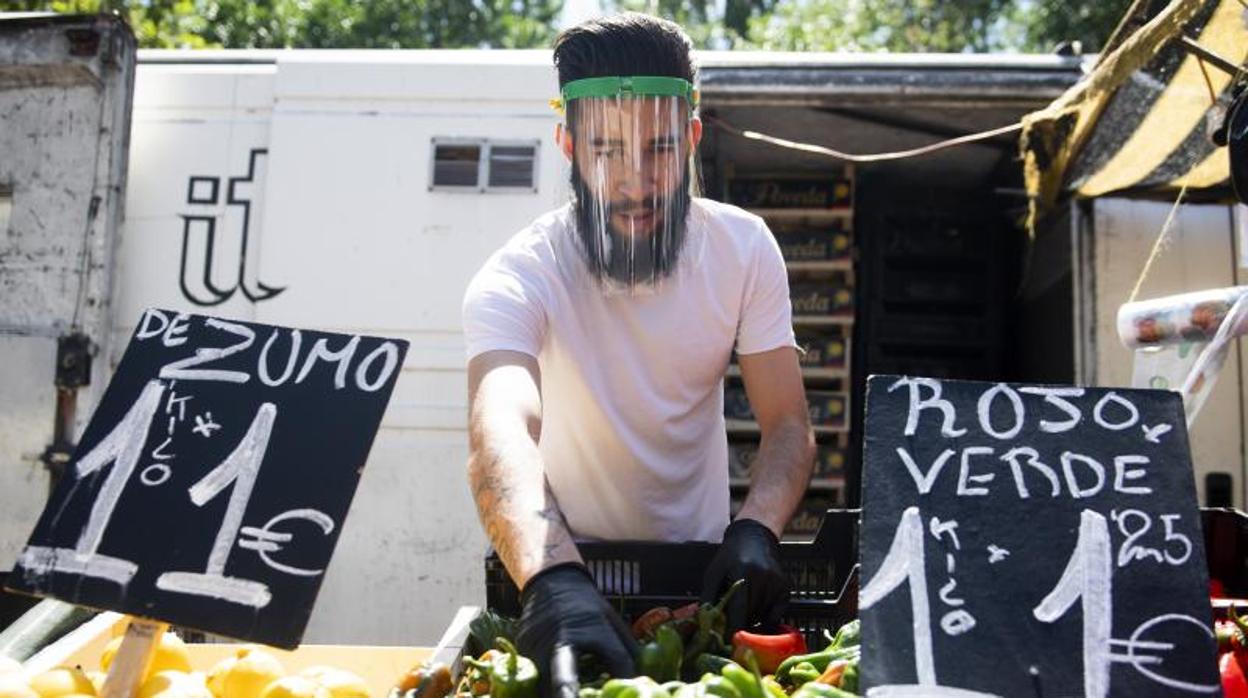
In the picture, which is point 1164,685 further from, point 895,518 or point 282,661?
point 282,661

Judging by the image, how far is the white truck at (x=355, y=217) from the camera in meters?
4.18

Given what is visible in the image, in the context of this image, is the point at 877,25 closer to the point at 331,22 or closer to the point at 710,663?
the point at 331,22

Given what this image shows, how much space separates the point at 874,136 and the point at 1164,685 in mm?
4304

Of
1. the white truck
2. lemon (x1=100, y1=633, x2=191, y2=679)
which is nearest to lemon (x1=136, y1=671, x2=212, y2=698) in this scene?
lemon (x1=100, y1=633, x2=191, y2=679)

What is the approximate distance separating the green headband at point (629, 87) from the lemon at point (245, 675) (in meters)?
1.22

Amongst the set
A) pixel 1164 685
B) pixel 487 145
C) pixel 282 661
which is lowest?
pixel 282 661

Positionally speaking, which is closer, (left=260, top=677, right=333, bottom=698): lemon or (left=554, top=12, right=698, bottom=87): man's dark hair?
(left=260, top=677, right=333, bottom=698): lemon

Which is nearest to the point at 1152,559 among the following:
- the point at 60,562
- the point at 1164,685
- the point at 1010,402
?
the point at 1164,685

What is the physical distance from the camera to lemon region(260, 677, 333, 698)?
1.75 meters

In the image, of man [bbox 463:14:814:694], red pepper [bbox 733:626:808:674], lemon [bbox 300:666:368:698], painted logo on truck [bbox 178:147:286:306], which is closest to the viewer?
red pepper [bbox 733:626:808:674]

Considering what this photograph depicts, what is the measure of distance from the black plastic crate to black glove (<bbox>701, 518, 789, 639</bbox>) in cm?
13

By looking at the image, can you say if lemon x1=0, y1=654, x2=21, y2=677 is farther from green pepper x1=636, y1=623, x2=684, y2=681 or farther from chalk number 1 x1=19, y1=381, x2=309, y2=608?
green pepper x1=636, y1=623, x2=684, y2=681

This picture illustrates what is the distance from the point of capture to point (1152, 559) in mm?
1482

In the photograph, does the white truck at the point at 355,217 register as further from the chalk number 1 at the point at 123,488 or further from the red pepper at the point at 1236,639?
the red pepper at the point at 1236,639
